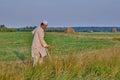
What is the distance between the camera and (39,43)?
11.3 m

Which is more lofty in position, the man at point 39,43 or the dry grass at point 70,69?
the man at point 39,43

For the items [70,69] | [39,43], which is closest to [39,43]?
[39,43]

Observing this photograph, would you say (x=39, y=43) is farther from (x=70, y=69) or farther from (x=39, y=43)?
(x=70, y=69)

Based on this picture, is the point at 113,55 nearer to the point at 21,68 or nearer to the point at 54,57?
the point at 54,57

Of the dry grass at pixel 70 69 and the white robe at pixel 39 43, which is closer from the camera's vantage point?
the dry grass at pixel 70 69

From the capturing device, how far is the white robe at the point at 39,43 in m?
11.2

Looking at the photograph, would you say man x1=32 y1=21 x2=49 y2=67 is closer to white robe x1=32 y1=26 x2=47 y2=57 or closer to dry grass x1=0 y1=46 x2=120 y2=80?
white robe x1=32 y1=26 x2=47 y2=57

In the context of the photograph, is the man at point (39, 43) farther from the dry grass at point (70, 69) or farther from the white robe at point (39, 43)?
the dry grass at point (70, 69)

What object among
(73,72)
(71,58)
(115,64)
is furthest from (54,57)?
(115,64)

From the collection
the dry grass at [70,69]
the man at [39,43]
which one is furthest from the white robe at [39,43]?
the dry grass at [70,69]

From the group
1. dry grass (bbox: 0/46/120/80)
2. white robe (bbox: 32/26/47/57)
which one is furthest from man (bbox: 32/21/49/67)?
dry grass (bbox: 0/46/120/80)

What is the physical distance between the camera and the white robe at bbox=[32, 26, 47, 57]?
36.8ft

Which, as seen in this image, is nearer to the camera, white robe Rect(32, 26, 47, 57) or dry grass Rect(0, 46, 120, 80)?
dry grass Rect(0, 46, 120, 80)

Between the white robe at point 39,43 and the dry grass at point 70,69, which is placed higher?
the white robe at point 39,43
